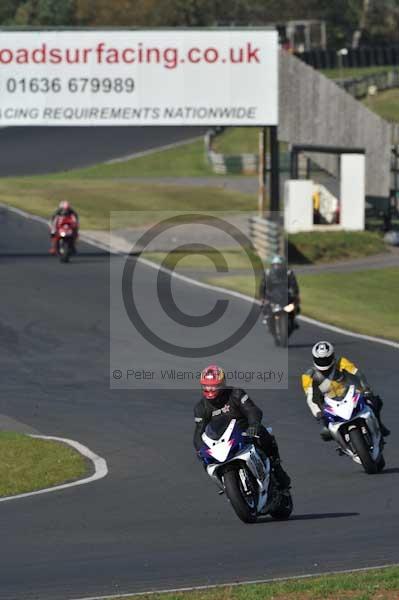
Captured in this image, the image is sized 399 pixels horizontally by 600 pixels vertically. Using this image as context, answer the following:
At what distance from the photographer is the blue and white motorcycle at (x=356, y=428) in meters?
14.8

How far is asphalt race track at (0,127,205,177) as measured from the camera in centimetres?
6525

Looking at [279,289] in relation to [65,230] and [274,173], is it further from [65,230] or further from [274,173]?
[274,173]

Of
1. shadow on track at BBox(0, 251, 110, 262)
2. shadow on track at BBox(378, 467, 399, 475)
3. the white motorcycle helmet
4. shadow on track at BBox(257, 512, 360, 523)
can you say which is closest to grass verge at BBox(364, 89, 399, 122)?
shadow on track at BBox(0, 251, 110, 262)

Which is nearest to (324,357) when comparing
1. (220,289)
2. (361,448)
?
(361,448)

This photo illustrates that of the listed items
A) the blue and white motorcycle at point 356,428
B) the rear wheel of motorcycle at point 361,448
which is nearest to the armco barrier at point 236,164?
the blue and white motorcycle at point 356,428

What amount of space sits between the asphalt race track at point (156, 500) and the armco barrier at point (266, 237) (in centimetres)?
1132

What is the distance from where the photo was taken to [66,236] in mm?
36562

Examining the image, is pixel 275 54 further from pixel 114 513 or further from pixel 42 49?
pixel 114 513

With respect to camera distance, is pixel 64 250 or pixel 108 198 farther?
pixel 108 198

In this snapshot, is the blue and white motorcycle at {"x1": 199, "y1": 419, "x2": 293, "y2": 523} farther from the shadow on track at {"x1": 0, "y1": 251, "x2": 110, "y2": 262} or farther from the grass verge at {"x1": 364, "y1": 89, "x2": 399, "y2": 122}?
the grass verge at {"x1": 364, "y1": 89, "x2": 399, "y2": 122}

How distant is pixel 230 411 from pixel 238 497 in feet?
2.70

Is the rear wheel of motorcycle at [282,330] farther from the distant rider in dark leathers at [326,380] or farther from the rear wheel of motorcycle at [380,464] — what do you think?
the rear wheel of motorcycle at [380,464]

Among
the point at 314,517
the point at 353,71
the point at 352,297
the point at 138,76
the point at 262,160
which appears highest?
the point at 138,76

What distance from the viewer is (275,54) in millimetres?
38406
